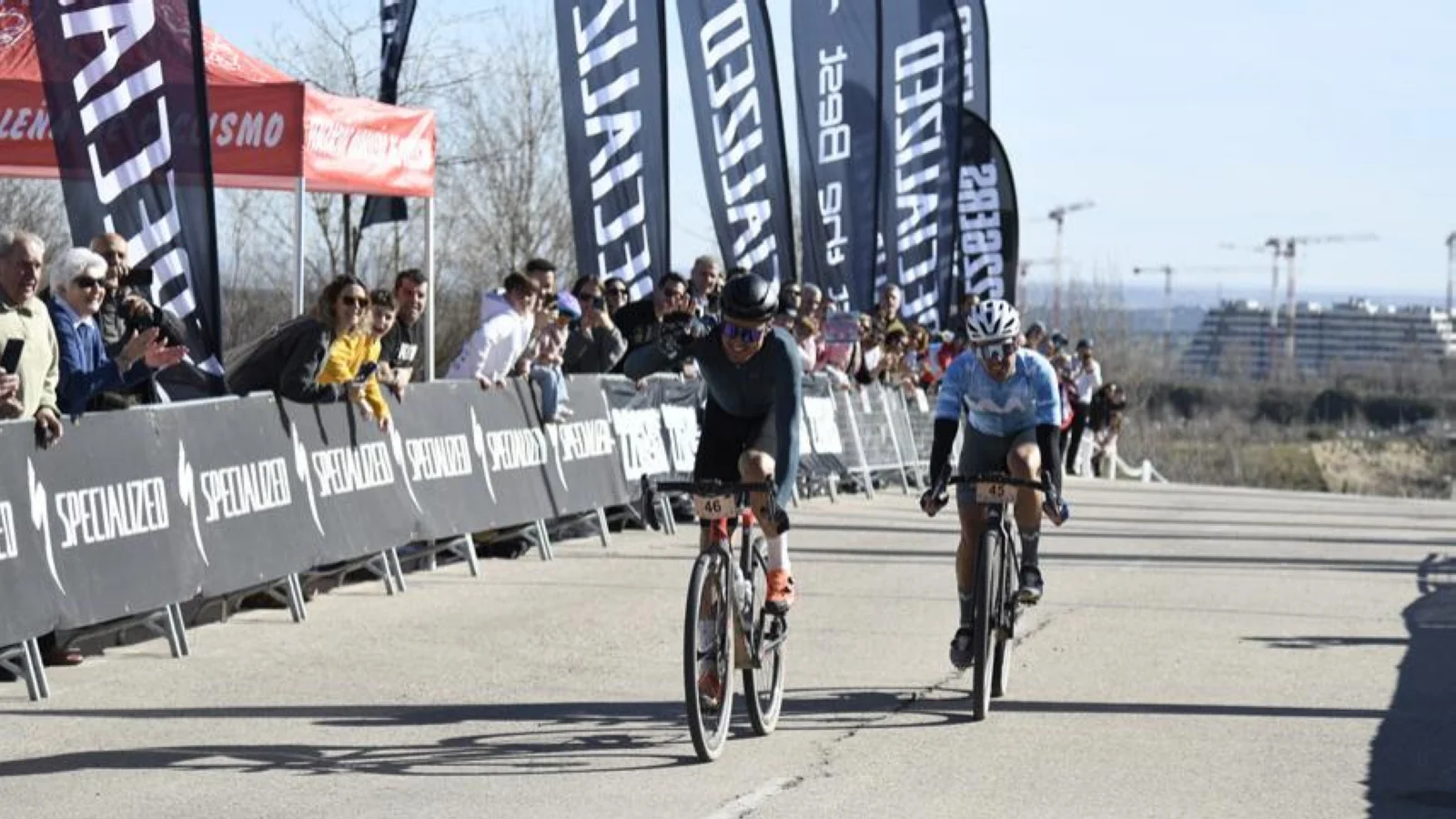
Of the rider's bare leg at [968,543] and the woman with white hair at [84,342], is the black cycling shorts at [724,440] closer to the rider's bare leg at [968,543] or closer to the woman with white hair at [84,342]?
the rider's bare leg at [968,543]

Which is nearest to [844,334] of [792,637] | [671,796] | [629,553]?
[629,553]

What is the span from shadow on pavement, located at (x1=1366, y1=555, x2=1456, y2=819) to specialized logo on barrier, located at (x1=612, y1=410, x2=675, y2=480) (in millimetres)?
6364

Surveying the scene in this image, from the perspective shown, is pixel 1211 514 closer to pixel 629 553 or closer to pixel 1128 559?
pixel 1128 559

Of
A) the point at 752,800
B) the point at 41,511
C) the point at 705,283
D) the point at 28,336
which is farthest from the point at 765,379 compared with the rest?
the point at 705,283

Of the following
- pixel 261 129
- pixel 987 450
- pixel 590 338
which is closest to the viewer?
pixel 987 450

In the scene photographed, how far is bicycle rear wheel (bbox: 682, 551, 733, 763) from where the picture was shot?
9047 mm

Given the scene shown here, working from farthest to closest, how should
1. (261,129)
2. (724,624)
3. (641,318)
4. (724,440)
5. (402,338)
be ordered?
(641,318), (261,129), (402,338), (724,440), (724,624)

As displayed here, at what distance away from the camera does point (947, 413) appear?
1152cm

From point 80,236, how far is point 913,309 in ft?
69.2

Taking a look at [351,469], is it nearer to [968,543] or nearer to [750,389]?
[968,543]

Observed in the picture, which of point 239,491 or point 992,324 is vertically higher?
point 992,324

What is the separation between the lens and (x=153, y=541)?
38.4 ft

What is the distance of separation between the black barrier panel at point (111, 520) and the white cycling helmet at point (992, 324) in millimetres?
4022

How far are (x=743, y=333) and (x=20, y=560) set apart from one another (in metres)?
3.30
